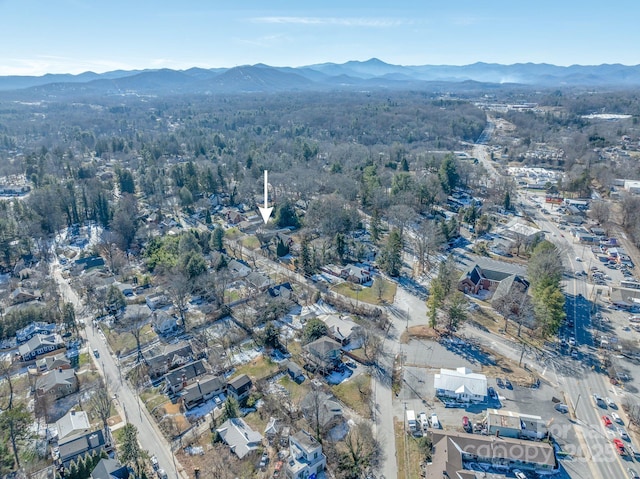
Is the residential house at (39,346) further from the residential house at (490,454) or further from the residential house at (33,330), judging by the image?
the residential house at (490,454)

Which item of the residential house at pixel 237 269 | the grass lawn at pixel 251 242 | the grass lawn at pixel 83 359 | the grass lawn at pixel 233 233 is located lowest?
the grass lawn at pixel 83 359

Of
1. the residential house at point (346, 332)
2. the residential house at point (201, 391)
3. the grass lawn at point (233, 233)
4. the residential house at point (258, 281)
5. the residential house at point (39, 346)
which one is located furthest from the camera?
the grass lawn at point (233, 233)

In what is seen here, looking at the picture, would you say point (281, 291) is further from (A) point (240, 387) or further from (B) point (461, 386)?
(B) point (461, 386)

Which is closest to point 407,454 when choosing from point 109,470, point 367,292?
point 109,470

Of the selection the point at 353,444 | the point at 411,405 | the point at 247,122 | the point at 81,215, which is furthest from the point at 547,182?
the point at 247,122

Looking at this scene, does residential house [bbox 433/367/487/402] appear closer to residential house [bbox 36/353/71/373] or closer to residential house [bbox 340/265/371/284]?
residential house [bbox 340/265/371/284]

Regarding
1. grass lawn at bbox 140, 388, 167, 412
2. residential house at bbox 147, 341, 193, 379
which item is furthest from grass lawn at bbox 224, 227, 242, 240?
grass lawn at bbox 140, 388, 167, 412

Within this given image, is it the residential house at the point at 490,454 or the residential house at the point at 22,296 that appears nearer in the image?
the residential house at the point at 490,454

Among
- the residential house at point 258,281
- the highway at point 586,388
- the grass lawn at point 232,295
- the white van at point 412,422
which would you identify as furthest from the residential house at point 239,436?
the highway at point 586,388

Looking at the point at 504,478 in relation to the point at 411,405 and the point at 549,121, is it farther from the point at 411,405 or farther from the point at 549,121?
the point at 549,121
